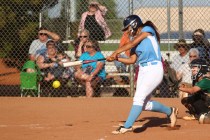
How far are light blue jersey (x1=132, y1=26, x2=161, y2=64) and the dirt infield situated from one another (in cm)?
97

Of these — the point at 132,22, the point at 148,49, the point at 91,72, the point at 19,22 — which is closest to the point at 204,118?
the point at 148,49

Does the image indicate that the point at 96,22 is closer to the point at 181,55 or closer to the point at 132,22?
the point at 181,55

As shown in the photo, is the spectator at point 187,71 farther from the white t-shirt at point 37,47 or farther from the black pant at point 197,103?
the white t-shirt at point 37,47

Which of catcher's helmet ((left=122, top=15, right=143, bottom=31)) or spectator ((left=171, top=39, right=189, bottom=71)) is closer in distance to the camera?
catcher's helmet ((left=122, top=15, right=143, bottom=31))

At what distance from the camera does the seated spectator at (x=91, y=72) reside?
12.6 meters

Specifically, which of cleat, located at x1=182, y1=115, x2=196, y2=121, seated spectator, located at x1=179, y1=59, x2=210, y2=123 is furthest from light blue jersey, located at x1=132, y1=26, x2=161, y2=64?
cleat, located at x1=182, y1=115, x2=196, y2=121

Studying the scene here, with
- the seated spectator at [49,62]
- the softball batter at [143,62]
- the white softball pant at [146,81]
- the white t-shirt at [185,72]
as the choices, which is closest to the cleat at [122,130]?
the softball batter at [143,62]

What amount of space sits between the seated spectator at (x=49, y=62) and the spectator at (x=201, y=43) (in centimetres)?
283

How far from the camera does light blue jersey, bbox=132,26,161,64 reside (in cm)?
807

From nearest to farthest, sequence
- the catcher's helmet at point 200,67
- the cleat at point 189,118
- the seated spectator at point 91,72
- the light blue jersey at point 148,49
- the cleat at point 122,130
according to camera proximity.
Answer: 1. the cleat at point 122,130
2. the light blue jersey at point 148,49
3. the catcher's helmet at point 200,67
4. the cleat at point 189,118
5. the seated spectator at point 91,72

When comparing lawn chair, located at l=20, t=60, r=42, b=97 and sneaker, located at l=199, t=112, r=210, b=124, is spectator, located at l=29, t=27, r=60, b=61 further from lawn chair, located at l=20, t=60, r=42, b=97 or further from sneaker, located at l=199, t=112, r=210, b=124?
sneaker, located at l=199, t=112, r=210, b=124

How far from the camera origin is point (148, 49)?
26.5 feet

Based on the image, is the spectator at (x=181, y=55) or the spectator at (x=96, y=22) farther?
the spectator at (x=96, y=22)

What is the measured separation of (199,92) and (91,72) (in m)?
3.86
